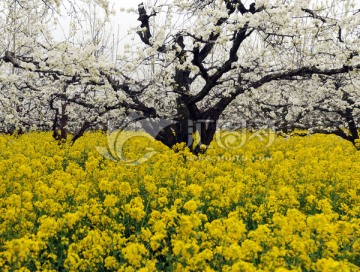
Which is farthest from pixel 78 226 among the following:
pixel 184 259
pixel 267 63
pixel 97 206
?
pixel 267 63

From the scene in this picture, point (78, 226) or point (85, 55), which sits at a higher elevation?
point (85, 55)

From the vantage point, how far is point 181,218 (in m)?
4.46

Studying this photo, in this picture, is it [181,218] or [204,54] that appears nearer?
[181,218]

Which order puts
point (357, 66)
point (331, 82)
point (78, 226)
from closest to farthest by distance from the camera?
point (78, 226), point (357, 66), point (331, 82)

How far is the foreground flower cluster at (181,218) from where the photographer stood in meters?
4.05

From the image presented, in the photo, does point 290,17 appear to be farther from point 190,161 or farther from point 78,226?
point 78,226

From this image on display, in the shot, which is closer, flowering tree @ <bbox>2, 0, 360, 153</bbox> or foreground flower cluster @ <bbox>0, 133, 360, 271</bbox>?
foreground flower cluster @ <bbox>0, 133, 360, 271</bbox>

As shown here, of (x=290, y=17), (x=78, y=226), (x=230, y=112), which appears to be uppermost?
(x=290, y=17)

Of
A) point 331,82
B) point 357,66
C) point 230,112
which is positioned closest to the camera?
point 357,66

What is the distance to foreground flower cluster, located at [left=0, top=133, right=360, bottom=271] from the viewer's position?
4.05 m

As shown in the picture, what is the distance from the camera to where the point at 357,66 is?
27.8 ft

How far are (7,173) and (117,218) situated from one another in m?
2.89

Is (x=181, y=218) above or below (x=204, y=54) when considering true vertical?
below

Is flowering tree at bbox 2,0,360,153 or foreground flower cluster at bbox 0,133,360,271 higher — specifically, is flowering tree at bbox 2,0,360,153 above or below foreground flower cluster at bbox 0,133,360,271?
above
